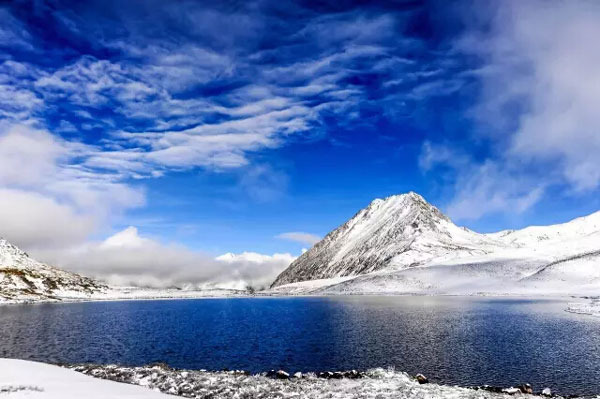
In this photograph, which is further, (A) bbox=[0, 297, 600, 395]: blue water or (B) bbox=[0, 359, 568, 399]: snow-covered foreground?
(A) bbox=[0, 297, 600, 395]: blue water

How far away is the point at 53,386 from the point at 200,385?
38.1 ft

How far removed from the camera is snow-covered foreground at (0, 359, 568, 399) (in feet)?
99.1

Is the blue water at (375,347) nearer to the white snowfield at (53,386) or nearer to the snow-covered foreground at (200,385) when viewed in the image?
the snow-covered foreground at (200,385)

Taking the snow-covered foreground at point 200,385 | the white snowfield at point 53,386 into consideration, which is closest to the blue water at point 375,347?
the snow-covered foreground at point 200,385

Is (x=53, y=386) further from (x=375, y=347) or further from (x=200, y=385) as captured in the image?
(x=375, y=347)

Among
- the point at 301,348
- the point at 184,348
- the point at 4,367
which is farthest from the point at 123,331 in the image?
the point at 4,367

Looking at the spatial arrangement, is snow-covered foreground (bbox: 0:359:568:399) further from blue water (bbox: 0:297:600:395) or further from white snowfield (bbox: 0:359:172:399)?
blue water (bbox: 0:297:600:395)

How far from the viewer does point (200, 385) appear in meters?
38.2

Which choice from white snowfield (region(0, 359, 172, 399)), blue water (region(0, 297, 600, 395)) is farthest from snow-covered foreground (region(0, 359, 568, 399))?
blue water (region(0, 297, 600, 395))

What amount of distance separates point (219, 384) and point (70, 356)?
110 ft

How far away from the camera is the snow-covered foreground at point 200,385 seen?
99.1ft

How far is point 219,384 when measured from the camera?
38.9m

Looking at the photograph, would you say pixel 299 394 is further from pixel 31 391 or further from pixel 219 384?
pixel 31 391

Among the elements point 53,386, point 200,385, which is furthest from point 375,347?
point 53,386
